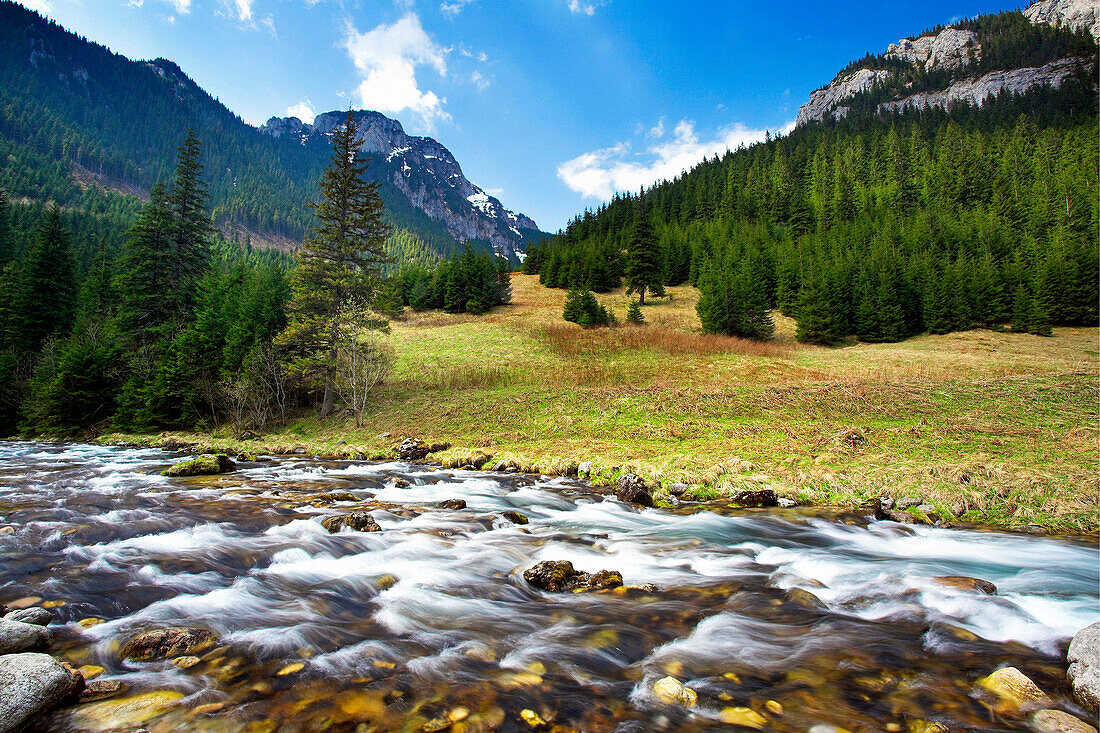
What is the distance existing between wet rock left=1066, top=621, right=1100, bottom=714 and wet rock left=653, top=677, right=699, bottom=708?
9.11 feet

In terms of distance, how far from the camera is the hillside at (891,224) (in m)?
45.1

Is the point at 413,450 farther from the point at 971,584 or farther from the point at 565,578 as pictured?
the point at 971,584

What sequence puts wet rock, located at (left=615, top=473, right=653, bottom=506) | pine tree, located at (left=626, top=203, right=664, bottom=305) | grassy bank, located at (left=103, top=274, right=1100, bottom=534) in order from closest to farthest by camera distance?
grassy bank, located at (left=103, top=274, right=1100, bottom=534) → wet rock, located at (left=615, top=473, right=653, bottom=506) → pine tree, located at (left=626, top=203, right=664, bottom=305)

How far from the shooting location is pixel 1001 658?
3.89 m

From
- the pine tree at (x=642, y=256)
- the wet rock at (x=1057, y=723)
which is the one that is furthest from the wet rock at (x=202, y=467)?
the pine tree at (x=642, y=256)

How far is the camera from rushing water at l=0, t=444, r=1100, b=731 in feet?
10.6

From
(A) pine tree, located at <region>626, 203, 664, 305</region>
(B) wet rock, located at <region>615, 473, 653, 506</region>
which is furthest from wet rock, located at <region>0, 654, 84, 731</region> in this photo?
(A) pine tree, located at <region>626, 203, 664, 305</region>

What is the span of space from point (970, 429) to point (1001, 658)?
12.4m

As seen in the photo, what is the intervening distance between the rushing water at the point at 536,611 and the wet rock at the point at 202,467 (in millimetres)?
3040

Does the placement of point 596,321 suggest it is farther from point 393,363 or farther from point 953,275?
point 953,275

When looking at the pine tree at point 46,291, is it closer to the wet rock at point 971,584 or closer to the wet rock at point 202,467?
the wet rock at point 202,467

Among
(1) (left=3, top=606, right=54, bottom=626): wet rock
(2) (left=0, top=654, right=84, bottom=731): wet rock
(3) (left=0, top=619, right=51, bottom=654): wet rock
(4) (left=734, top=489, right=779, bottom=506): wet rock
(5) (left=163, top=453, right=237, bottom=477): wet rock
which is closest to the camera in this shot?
(2) (left=0, top=654, right=84, bottom=731): wet rock

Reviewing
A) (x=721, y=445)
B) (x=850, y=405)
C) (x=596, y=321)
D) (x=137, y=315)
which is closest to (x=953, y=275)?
(x=596, y=321)

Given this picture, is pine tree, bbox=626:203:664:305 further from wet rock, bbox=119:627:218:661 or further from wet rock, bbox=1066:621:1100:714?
wet rock, bbox=119:627:218:661
